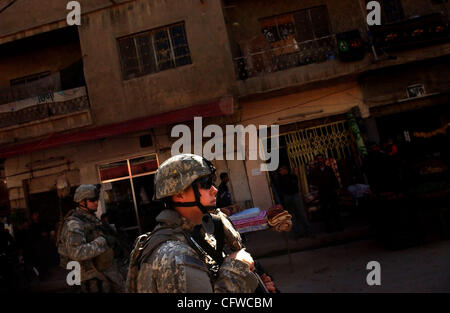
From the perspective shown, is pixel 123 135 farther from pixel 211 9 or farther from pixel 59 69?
pixel 211 9

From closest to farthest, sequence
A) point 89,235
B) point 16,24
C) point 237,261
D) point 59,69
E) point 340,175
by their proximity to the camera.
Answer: point 237,261
point 89,235
point 340,175
point 16,24
point 59,69

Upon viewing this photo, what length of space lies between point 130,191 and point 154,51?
15.3 ft

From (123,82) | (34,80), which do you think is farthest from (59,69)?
(123,82)

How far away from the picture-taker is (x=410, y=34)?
956cm

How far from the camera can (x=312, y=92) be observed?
1027 cm

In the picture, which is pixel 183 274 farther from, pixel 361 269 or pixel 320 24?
pixel 320 24

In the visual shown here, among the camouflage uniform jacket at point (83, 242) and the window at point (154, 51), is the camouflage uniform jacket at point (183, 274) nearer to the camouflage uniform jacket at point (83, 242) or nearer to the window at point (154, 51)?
the camouflage uniform jacket at point (83, 242)

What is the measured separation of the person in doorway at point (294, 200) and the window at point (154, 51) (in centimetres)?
520

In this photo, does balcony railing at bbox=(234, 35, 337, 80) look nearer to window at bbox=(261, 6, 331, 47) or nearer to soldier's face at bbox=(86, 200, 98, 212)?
window at bbox=(261, 6, 331, 47)

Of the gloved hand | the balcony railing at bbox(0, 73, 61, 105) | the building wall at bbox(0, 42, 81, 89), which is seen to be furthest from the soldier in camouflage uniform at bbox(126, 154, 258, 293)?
the building wall at bbox(0, 42, 81, 89)

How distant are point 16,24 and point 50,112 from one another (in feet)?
10.6

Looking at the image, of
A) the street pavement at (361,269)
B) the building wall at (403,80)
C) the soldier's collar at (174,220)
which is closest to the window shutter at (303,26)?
the building wall at (403,80)

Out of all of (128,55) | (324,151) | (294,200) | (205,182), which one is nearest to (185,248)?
(205,182)

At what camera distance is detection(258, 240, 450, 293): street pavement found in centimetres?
432
